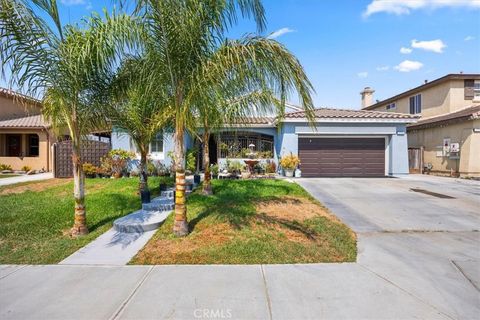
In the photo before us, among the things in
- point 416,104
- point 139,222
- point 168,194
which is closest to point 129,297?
point 139,222

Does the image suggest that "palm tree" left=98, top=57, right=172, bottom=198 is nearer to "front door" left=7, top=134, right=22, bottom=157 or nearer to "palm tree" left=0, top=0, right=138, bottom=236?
"palm tree" left=0, top=0, right=138, bottom=236

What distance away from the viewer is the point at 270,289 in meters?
3.60

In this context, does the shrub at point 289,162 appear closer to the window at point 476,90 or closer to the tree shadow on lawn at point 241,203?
the tree shadow on lawn at point 241,203

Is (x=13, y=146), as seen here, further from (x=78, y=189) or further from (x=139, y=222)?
(x=139, y=222)

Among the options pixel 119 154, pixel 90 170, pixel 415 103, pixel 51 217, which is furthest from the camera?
pixel 415 103

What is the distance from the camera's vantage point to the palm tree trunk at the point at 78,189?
18.2ft

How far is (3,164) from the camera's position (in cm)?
1812

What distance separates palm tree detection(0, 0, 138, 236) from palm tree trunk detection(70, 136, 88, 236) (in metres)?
0.02

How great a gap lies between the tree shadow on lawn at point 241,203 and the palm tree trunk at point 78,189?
91.2 inches

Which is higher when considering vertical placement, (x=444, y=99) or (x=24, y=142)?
(x=444, y=99)

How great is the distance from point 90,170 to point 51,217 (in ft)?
24.5

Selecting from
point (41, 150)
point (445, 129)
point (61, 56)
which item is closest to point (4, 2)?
point (61, 56)

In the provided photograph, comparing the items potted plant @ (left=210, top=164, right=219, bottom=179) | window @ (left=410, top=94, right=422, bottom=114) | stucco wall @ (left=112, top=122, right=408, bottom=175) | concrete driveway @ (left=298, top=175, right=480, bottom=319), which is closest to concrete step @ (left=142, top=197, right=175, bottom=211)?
concrete driveway @ (left=298, top=175, right=480, bottom=319)

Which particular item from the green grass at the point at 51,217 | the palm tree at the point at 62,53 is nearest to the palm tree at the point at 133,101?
the palm tree at the point at 62,53
